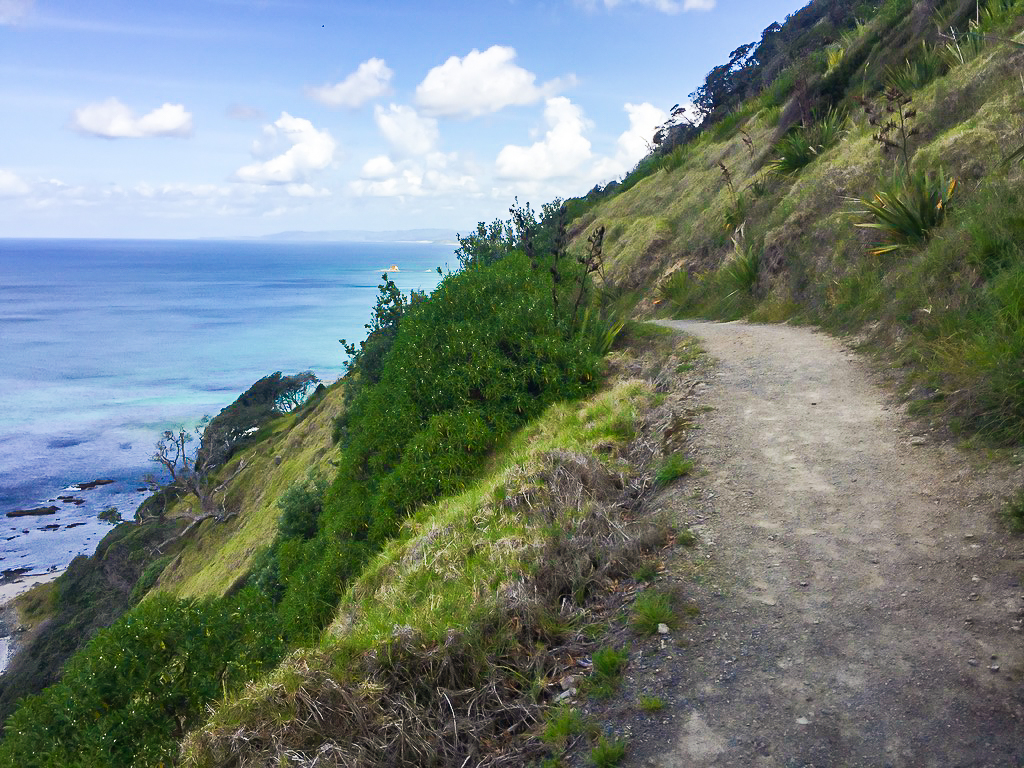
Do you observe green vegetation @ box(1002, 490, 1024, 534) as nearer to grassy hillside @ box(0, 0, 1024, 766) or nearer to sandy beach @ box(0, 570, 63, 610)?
grassy hillside @ box(0, 0, 1024, 766)

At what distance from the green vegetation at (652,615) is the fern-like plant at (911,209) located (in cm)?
743

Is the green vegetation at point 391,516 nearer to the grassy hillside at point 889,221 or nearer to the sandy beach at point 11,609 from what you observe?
the grassy hillside at point 889,221

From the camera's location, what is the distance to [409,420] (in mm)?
10375

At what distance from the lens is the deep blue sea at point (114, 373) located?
2042 inches

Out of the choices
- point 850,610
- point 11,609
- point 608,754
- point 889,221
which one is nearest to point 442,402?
point 889,221

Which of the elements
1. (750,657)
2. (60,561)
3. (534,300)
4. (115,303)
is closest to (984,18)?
(534,300)

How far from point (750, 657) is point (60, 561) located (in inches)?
1963

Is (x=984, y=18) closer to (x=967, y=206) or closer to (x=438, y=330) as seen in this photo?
(x=967, y=206)

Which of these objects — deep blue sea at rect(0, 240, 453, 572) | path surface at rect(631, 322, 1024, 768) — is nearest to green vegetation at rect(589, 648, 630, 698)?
path surface at rect(631, 322, 1024, 768)

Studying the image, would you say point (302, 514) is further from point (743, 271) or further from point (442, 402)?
point (743, 271)

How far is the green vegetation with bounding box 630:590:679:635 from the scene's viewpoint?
13.8 ft

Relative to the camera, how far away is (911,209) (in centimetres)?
971

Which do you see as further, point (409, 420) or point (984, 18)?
point (984, 18)

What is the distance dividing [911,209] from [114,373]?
95.1 meters
